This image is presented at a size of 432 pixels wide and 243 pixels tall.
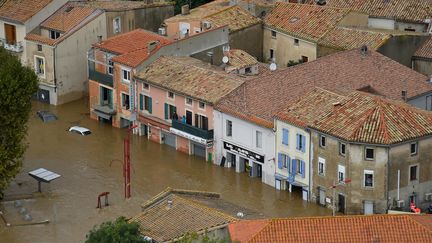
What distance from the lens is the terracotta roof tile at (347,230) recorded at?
61500mm

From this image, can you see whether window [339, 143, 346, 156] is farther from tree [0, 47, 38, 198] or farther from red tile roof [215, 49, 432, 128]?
tree [0, 47, 38, 198]

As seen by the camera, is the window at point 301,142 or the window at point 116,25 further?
the window at point 116,25

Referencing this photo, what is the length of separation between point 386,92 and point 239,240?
999 inches

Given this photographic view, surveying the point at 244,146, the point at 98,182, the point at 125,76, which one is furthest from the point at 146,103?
the point at 244,146

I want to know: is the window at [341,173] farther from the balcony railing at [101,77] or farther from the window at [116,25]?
the window at [116,25]

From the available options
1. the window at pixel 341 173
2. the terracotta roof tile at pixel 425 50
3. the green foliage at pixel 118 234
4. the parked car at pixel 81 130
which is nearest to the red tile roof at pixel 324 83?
the terracotta roof tile at pixel 425 50

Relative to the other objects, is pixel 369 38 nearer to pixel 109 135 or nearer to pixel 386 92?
pixel 386 92

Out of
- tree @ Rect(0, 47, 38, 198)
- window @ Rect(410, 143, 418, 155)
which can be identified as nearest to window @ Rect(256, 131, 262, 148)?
window @ Rect(410, 143, 418, 155)

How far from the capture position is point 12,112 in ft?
255

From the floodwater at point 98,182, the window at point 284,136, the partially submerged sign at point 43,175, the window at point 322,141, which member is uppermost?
the window at point 322,141

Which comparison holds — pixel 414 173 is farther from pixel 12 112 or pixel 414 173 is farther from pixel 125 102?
pixel 125 102

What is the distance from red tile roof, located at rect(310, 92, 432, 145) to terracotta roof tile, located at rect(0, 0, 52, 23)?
3039cm

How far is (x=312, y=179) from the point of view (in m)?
77.9

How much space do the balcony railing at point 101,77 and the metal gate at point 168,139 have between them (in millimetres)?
6707
